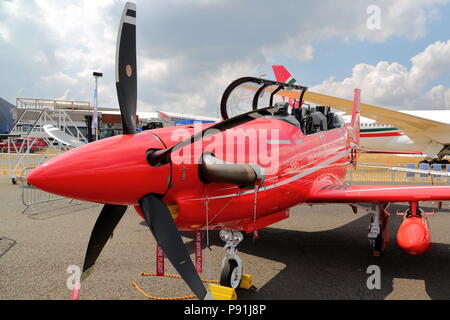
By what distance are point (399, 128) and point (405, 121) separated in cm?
118

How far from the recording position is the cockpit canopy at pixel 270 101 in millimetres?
4473

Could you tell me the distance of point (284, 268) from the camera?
4469mm

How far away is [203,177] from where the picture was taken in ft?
9.59

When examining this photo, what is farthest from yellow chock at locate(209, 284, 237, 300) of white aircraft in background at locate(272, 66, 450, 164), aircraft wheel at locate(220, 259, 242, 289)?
white aircraft in background at locate(272, 66, 450, 164)

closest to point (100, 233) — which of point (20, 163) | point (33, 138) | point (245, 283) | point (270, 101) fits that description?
point (245, 283)

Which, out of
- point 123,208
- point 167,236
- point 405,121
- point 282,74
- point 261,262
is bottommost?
point 261,262

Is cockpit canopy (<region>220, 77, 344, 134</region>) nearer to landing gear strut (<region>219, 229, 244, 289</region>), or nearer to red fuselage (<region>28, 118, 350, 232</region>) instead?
red fuselage (<region>28, 118, 350, 232</region>)

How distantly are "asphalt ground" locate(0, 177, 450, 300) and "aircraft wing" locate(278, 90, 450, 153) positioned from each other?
8.38 metres

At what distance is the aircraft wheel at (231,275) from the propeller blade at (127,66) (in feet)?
6.40

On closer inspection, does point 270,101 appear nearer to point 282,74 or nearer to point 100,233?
point 100,233

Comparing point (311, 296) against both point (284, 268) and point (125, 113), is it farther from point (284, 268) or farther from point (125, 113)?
point (125, 113)

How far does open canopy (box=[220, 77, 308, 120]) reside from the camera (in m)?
4.54
